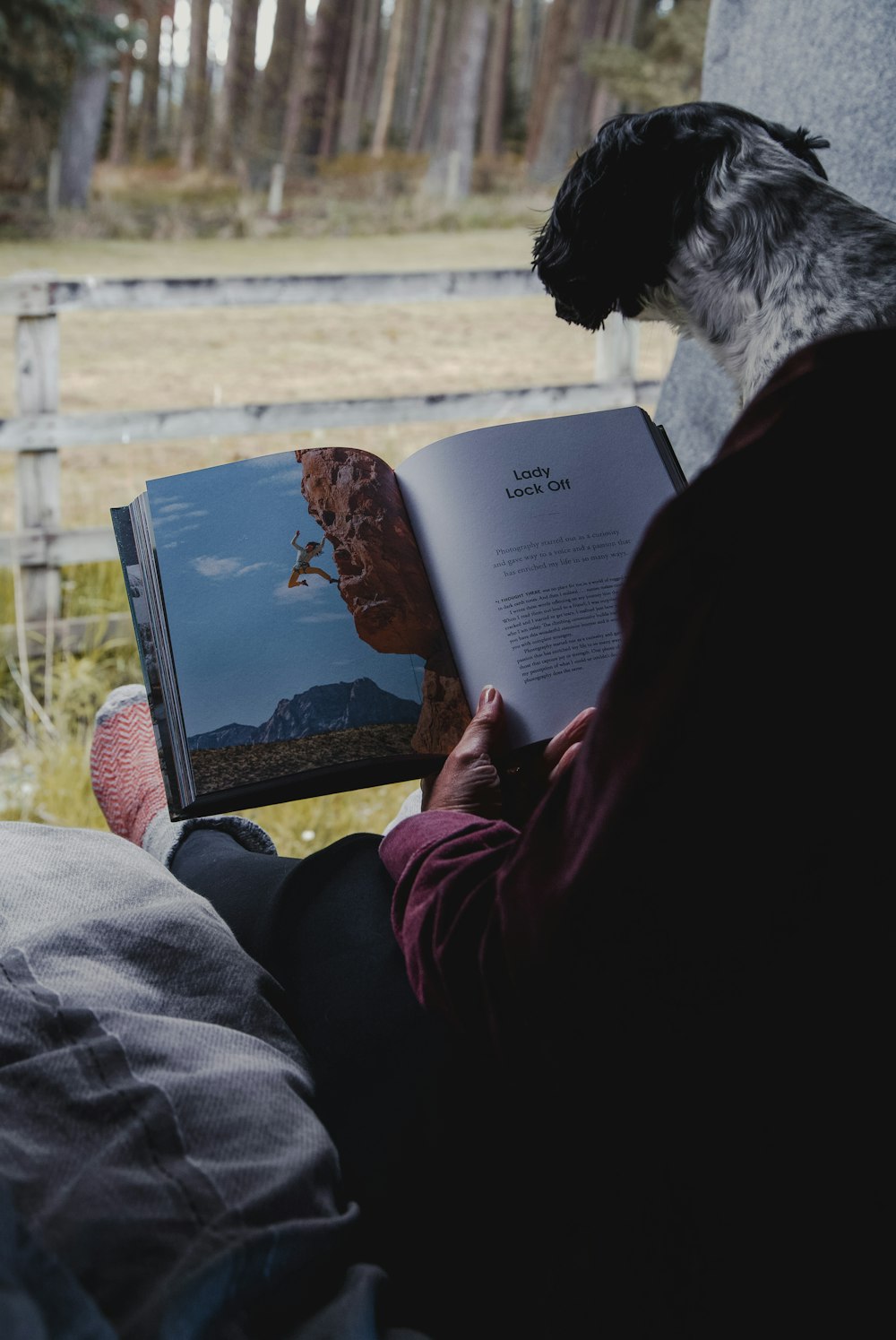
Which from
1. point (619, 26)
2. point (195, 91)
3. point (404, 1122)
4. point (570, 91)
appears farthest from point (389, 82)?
point (404, 1122)

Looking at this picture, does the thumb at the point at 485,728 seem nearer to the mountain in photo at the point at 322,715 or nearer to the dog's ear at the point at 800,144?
the mountain in photo at the point at 322,715

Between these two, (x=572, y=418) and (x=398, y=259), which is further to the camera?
(x=398, y=259)

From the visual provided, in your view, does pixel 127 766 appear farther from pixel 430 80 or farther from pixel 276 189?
pixel 430 80

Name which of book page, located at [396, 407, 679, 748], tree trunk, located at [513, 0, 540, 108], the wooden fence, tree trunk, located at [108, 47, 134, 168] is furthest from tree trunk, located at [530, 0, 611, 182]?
book page, located at [396, 407, 679, 748]

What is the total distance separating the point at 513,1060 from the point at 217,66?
16.4 meters

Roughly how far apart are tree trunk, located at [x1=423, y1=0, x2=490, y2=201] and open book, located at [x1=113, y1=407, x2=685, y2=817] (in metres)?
14.9

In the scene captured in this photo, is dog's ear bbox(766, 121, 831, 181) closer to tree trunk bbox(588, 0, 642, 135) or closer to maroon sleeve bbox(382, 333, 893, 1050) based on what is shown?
maroon sleeve bbox(382, 333, 893, 1050)

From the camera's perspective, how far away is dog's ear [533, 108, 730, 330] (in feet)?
5.59

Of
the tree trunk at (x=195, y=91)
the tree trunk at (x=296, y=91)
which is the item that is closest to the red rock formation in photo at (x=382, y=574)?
the tree trunk at (x=195, y=91)

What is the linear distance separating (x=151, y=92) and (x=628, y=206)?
14.4m

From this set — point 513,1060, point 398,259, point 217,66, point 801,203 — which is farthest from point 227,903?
point 217,66

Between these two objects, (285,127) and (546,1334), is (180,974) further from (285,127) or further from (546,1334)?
(285,127)

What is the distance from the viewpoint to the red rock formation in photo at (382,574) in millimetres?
1118

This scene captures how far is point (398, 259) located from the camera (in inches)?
441
